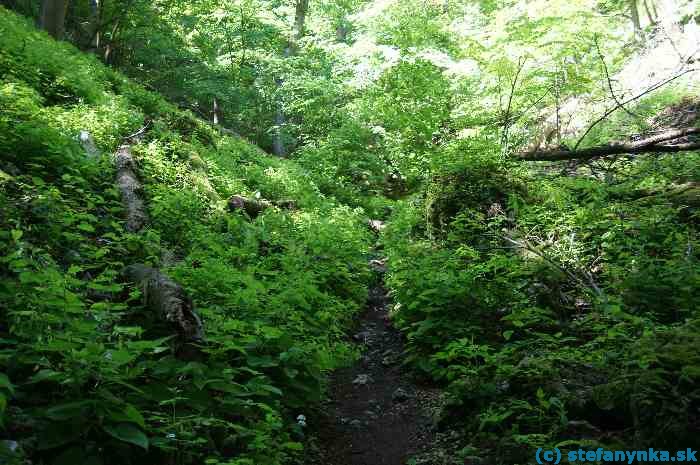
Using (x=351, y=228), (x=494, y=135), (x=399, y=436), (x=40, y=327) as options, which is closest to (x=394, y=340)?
(x=399, y=436)

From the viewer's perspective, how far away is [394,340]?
7250 millimetres

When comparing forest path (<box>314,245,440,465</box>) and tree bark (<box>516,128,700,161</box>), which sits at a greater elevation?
tree bark (<box>516,128,700,161</box>)

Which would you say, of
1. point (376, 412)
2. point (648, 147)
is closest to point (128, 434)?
point (376, 412)

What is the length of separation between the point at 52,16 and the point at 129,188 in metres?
9.26

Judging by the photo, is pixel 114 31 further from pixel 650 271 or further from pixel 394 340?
pixel 650 271

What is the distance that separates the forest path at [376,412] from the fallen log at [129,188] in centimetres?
340

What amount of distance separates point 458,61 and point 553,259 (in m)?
10.4

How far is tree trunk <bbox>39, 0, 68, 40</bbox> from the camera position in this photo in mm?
12531

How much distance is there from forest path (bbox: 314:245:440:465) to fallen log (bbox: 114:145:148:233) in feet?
11.2

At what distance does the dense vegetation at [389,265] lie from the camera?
2953 mm

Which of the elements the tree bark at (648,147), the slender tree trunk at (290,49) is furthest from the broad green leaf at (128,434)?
the slender tree trunk at (290,49)

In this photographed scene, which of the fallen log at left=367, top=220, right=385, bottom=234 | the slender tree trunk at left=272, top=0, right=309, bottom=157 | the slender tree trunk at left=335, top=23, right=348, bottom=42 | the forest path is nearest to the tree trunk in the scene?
the slender tree trunk at left=272, top=0, right=309, bottom=157

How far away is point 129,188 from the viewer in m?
6.81

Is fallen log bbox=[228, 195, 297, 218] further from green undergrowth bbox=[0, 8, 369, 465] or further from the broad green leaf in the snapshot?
the broad green leaf
